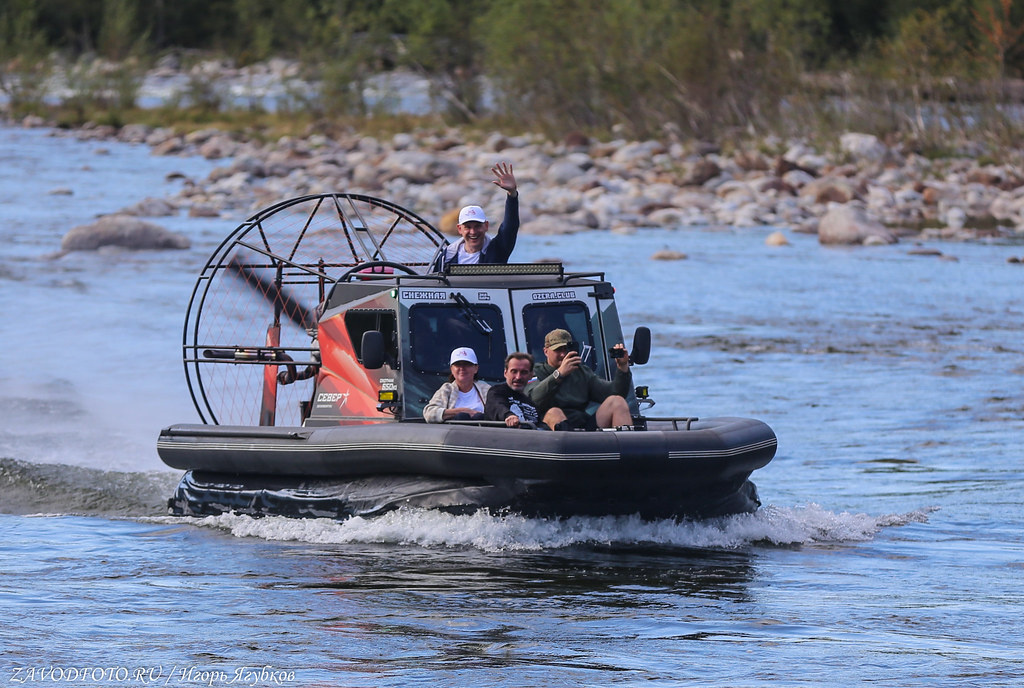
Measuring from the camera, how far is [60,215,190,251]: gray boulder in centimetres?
2789

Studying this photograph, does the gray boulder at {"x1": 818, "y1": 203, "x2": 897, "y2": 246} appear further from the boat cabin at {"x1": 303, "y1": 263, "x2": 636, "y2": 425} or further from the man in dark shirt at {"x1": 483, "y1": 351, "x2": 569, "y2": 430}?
the man in dark shirt at {"x1": 483, "y1": 351, "x2": 569, "y2": 430}

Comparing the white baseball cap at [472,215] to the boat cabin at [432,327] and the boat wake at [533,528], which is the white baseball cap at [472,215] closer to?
the boat cabin at [432,327]

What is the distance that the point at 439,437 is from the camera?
1027cm

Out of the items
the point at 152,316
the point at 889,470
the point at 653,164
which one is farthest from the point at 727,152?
the point at 889,470

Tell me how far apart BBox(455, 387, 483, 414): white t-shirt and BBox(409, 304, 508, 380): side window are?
37cm

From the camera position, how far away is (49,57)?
60188 millimetres

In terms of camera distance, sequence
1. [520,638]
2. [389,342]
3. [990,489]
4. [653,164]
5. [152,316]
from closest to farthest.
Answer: [520,638], [389,342], [990,489], [152,316], [653,164]

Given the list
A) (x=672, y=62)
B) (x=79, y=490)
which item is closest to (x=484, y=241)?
(x=79, y=490)

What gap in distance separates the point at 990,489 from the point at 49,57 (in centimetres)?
5303

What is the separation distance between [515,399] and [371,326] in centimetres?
133

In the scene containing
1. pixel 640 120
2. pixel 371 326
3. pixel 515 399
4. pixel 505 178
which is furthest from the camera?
pixel 640 120

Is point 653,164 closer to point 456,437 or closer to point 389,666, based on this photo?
point 456,437

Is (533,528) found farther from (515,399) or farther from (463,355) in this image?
(463,355)

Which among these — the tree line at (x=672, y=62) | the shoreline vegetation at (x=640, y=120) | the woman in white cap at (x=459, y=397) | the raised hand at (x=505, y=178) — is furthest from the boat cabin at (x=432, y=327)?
the tree line at (x=672, y=62)
